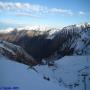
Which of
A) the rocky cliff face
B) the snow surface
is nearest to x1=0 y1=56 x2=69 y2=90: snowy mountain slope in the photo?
Result: the snow surface

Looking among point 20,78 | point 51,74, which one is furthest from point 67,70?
point 20,78

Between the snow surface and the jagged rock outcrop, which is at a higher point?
the jagged rock outcrop

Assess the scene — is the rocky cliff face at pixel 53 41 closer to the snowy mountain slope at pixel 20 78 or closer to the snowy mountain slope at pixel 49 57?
the snowy mountain slope at pixel 49 57

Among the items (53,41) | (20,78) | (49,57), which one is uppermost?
(53,41)

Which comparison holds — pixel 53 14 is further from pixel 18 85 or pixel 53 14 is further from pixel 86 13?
pixel 18 85

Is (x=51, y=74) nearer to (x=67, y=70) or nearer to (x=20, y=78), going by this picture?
(x=67, y=70)

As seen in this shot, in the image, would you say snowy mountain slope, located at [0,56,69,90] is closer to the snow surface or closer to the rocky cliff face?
the snow surface
